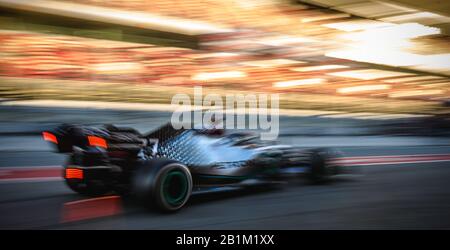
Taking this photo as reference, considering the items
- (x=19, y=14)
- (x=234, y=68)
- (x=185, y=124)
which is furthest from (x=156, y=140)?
(x=19, y=14)

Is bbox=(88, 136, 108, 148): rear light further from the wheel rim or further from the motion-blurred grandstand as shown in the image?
the wheel rim

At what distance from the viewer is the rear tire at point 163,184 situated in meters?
3.19

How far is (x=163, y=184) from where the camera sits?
3.25 meters

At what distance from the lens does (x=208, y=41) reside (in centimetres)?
297

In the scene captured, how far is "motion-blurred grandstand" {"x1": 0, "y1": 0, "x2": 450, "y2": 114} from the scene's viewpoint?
2574 millimetres

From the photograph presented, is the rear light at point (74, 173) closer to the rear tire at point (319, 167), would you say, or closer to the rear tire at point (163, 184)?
the rear tire at point (163, 184)

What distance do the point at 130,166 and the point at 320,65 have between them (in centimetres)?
147

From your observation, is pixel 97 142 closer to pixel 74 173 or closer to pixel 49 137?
pixel 74 173

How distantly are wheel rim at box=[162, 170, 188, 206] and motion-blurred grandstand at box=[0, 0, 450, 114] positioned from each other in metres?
0.66

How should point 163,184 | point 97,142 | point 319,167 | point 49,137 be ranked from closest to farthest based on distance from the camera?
point 49,137
point 97,142
point 163,184
point 319,167

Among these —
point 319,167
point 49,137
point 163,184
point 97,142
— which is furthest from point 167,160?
point 319,167

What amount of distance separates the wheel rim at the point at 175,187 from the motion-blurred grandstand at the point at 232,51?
2.15ft

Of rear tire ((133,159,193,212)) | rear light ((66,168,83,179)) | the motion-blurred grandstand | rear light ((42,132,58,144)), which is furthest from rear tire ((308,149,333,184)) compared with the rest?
rear light ((42,132,58,144))

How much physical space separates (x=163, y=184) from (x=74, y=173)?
584 millimetres
